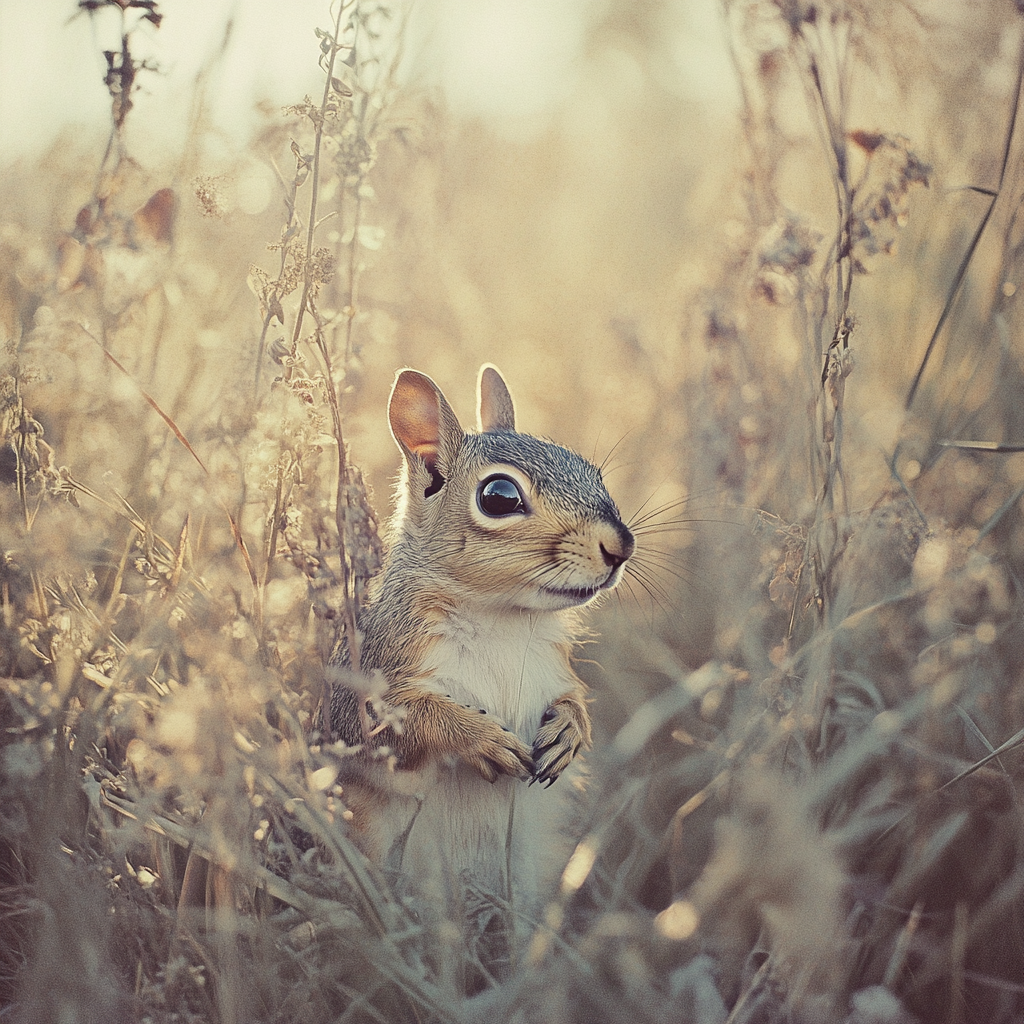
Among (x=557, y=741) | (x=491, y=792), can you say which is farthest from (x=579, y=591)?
(x=491, y=792)

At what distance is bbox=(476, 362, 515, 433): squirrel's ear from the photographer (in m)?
2.75

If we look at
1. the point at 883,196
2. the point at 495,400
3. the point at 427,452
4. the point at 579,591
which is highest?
the point at 883,196

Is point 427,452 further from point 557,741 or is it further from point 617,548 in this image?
point 557,741

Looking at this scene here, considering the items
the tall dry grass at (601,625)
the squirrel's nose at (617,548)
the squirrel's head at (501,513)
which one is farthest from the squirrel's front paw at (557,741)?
the squirrel's nose at (617,548)

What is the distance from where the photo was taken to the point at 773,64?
2.33 metres

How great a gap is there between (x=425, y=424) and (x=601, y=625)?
4.95ft

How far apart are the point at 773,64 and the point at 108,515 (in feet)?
7.17

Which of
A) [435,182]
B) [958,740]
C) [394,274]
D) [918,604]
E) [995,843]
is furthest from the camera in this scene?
[394,274]

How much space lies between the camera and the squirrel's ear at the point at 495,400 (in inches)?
108

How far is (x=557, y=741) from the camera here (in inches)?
85.0

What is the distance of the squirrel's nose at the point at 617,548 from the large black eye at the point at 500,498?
0.23 m

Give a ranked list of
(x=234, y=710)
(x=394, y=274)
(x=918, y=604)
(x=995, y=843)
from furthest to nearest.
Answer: (x=394, y=274)
(x=918, y=604)
(x=995, y=843)
(x=234, y=710)

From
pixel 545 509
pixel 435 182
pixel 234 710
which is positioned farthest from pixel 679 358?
pixel 234 710

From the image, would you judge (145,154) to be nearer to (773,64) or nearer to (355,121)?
(355,121)
